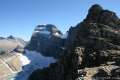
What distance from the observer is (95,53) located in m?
128

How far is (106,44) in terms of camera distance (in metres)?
137

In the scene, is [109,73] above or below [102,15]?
below

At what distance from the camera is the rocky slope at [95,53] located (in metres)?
105

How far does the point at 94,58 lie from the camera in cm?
12506

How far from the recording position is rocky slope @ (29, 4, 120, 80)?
105 m

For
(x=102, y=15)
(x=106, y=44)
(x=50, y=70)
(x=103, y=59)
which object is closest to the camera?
(x=103, y=59)

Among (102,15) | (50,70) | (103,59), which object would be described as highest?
(102,15)

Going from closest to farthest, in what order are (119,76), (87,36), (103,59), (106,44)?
(119,76) < (103,59) < (106,44) < (87,36)

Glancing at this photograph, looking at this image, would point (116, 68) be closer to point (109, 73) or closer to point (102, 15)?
point (109, 73)

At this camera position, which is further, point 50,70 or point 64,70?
point 50,70

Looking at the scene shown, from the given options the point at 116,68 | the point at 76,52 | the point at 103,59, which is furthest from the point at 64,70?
the point at 116,68

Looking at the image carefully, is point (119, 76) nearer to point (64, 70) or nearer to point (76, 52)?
point (76, 52)

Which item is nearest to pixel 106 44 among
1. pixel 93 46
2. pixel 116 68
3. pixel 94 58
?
pixel 93 46

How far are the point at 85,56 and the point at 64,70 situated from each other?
544 inches
